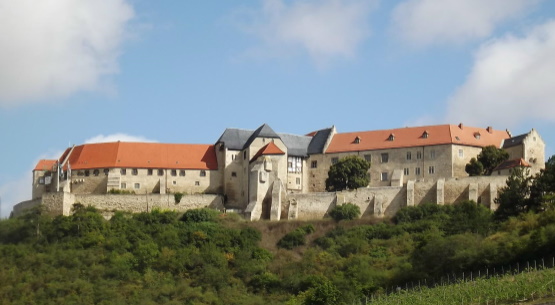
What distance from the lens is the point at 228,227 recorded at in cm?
8550

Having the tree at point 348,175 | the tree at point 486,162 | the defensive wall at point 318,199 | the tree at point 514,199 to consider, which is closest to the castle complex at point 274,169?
the defensive wall at point 318,199

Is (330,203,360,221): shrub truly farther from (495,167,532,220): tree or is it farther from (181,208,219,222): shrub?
(495,167,532,220): tree

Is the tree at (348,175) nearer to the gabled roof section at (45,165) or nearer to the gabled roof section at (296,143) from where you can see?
the gabled roof section at (296,143)

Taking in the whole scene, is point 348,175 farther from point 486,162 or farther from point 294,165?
point 486,162

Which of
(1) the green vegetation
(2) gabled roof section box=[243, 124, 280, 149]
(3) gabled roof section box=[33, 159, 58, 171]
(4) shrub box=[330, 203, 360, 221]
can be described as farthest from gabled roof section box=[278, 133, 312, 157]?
(3) gabled roof section box=[33, 159, 58, 171]

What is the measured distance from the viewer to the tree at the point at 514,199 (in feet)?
263

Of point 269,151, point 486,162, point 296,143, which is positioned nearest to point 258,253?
point 269,151

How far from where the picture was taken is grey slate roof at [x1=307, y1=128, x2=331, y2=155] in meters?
92.8

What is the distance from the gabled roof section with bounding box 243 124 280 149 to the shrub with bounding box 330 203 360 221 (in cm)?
836

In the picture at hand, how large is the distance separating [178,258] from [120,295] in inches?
240

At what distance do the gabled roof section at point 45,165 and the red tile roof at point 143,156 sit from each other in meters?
1.40

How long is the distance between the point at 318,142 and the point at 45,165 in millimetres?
19664

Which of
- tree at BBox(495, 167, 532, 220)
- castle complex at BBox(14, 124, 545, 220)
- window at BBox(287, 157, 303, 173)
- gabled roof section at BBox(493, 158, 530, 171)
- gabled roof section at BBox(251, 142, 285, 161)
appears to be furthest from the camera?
window at BBox(287, 157, 303, 173)

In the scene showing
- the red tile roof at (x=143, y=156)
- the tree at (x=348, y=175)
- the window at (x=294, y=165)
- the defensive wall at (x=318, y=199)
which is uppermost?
the red tile roof at (x=143, y=156)
